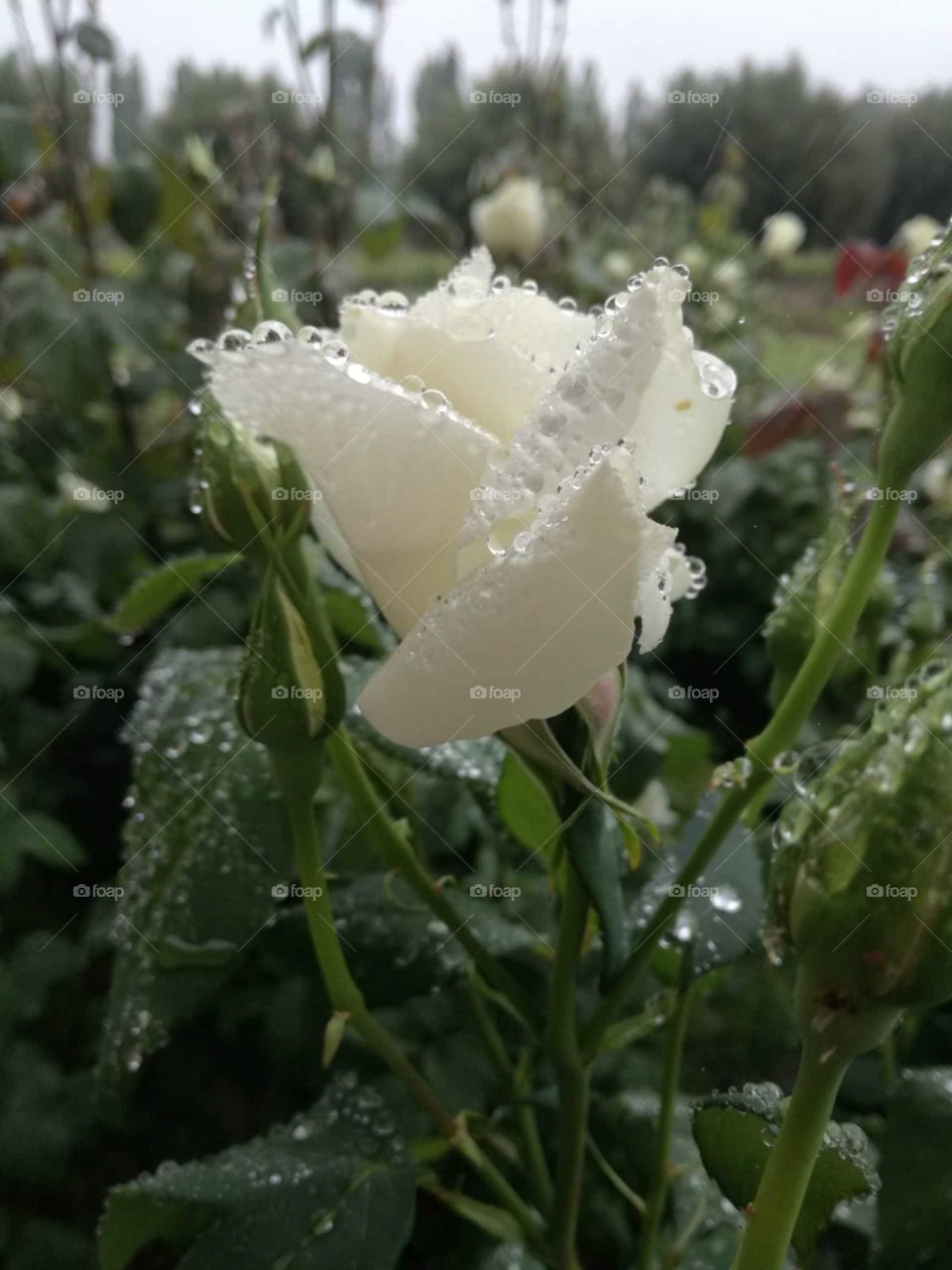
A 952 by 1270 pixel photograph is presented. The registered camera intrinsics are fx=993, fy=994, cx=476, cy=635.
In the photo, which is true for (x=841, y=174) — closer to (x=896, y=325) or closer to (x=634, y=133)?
(x=634, y=133)

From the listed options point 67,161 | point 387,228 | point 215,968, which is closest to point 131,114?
point 67,161

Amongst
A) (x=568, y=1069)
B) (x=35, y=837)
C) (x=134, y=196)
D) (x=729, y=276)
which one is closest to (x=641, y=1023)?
(x=568, y=1069)

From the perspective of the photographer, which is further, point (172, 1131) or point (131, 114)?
point (131, 114)

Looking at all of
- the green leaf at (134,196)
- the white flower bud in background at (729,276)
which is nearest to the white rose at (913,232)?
the white flower bud in background at (729,276)

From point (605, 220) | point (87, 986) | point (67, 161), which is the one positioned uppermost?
point (67, 161)

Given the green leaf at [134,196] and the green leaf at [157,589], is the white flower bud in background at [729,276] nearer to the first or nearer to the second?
the green leaf at [134,196]

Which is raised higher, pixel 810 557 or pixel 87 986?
pixel 810 557

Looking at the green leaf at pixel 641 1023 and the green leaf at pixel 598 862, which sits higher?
the green leaf at pixel 598 862
